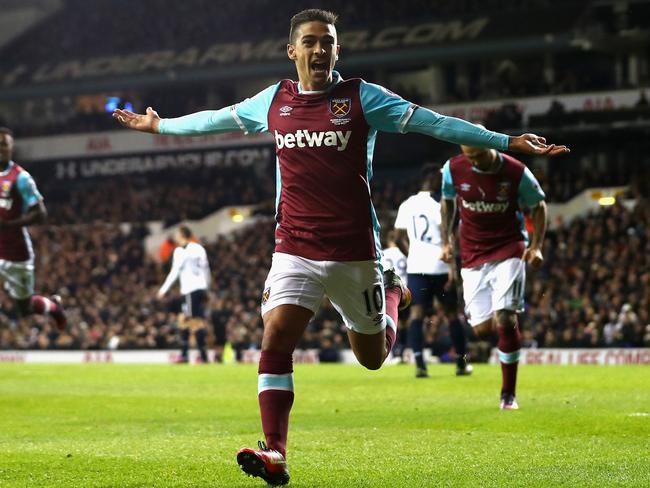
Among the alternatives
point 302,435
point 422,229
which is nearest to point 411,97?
point 422,229

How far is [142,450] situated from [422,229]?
331 inches

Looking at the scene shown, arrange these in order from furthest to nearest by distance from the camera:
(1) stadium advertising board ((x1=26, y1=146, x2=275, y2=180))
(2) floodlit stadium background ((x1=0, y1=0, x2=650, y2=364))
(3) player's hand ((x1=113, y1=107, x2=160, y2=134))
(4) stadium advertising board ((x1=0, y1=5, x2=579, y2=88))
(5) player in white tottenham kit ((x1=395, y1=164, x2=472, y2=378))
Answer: (1) stadium advertising board ((x1=26, y1=146, x2=275, y2=180)) → (4) stadium advertising board ((x1=0, y1=5, x2=579, y2=88)) → (2) floodlit stadium background ((x1=0, y1=0, x2=650, y2=364)) → (5) player in white tottenham kit ((x1=395, y1=164, x2=472, y2=378)) → (3) player's hand ((x1=113, y1=107, x2=160, y2=134))

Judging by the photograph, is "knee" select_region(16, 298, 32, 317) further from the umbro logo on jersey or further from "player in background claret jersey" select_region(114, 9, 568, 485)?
the umbro logo on jersey

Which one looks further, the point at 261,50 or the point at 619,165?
the point at 261,50

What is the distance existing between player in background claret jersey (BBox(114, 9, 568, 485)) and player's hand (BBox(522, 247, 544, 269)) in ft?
12.7

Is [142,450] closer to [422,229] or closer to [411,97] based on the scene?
[422,229]

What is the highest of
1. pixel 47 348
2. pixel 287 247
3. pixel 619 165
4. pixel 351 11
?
pixel 351 11

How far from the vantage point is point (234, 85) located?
48938 mm

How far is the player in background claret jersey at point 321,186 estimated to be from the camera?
6.39m

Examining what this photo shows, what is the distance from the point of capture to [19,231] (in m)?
16.5

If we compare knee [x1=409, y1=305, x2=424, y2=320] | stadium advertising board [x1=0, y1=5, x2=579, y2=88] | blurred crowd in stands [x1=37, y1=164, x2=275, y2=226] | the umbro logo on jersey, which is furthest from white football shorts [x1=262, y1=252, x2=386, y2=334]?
blurred crowd in stands [x1=37, y1=164, x2=275, y2=226]

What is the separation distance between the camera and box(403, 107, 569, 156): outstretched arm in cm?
621

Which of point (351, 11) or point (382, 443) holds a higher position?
point (351, 11)

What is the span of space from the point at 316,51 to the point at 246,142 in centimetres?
3843
